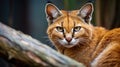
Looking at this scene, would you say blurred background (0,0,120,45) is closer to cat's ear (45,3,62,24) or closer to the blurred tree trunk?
the blurred tree trunk

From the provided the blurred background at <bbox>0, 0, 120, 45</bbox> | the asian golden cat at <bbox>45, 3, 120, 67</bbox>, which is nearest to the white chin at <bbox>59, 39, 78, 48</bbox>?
the asian golden cat at <bbox>45, 3, 120, 67</bbox>

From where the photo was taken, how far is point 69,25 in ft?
3.21

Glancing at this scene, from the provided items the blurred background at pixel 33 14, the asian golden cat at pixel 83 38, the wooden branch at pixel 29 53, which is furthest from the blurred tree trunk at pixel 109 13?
the wooden branch at pixel 29 53

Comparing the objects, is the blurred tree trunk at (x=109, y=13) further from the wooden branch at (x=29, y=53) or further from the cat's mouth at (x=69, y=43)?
the wooden branch at (x=29, y=53)

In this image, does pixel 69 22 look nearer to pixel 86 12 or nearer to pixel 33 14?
pixel 86 12

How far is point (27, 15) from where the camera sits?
3.86 feet

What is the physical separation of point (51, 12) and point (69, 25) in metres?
0.08

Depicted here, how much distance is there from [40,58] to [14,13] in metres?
0.45

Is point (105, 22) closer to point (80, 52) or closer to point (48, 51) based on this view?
point (80, 52)

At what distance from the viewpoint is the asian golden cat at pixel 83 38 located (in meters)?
0.98

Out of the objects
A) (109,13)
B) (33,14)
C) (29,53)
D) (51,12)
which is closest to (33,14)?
(33,14)

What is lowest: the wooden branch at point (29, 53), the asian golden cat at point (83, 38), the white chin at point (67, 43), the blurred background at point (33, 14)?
the wooden branch at point (29, 53)

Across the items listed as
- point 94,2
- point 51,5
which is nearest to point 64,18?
point 51,5

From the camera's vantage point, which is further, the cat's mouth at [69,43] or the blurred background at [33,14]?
the blurred background at [33,14]
